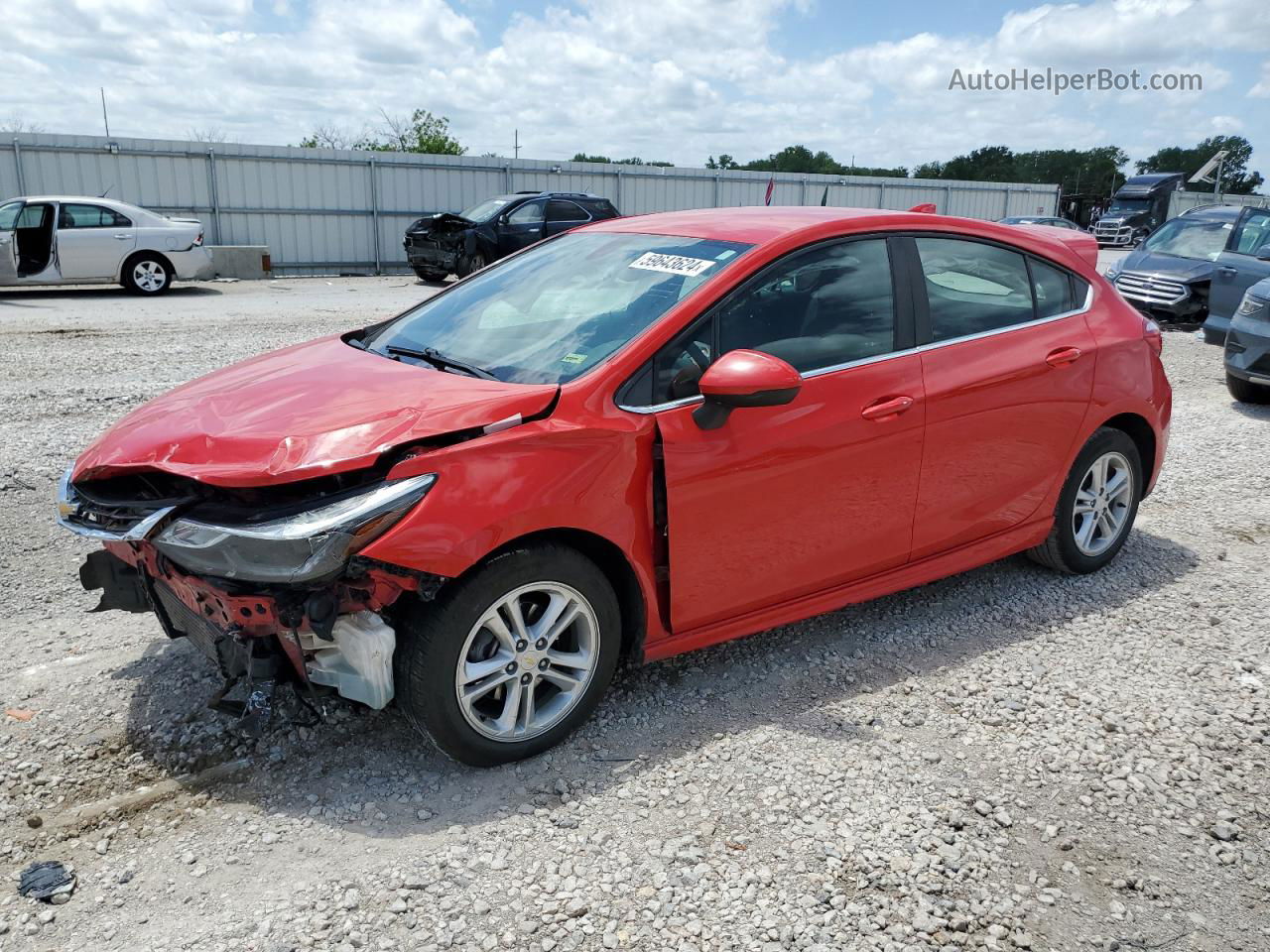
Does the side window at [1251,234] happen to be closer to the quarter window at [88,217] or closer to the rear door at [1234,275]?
the rear door at [1234,275]

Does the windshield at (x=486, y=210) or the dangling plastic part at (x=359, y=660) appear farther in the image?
the windshield at (x=486, y=210)

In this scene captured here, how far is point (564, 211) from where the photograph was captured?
19094 millimetres

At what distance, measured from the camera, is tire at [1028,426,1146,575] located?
4703 millimetres

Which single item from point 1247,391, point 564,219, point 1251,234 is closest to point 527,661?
point 1247,391

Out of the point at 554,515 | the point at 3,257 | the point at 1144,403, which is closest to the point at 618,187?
the point at 3,257

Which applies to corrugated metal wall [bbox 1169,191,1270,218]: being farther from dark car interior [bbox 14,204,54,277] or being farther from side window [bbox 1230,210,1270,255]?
dark car interior [bbox 14,204,54,277]

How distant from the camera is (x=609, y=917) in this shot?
264 cm

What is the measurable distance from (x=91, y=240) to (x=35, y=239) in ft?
2.40

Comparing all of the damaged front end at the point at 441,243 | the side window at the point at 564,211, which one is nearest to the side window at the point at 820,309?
the damaged front end at the point at 441,243

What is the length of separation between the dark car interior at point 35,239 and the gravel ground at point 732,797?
472 inches

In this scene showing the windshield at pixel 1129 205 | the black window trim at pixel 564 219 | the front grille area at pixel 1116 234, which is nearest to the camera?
the black window trim at pixel 564 219

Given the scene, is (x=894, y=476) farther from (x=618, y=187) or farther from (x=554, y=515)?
(x=618, y=187)

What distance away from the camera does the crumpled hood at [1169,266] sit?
45.4 ft

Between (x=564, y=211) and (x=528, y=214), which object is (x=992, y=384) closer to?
(x=528, y=214)
